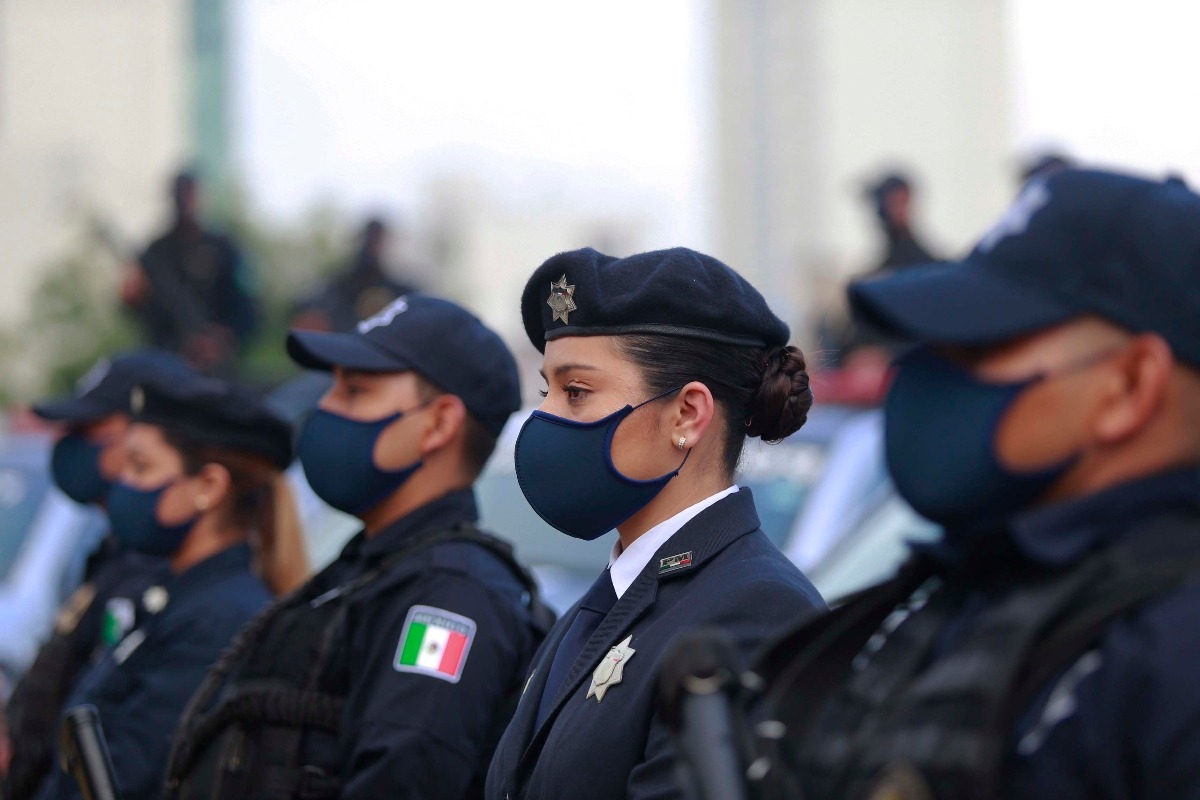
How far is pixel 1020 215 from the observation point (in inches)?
75.8

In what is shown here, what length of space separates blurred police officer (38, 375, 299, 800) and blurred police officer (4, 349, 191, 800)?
0.11 m

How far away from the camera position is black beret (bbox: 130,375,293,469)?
4336 mm

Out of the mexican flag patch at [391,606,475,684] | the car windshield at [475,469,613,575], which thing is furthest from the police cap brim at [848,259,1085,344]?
the car windshield at [475,469,613,575]

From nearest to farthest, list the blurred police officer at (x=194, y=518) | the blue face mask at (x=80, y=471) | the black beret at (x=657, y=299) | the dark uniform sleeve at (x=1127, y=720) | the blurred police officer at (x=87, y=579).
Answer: the dark uniform sleeve at (x=1127, y=720), the black beret at (x=657, y=299), the blurred police officer at (x=194, y=518), the blurred police officer at (x=87, y=579), the blue face mask at (x=80, y=471)

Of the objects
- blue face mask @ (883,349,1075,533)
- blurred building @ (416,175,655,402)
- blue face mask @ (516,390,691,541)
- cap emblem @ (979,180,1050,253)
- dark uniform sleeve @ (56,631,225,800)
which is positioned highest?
cap emblem @ (979,180,1050,253)

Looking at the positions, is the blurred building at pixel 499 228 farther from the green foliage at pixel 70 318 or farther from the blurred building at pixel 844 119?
the green foliage at pixel 70 318

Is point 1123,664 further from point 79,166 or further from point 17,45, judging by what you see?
point 17,45

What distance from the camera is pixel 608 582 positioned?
283 cm

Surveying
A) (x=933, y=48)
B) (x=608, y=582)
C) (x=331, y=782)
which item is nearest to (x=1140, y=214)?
(x=608, y=582)

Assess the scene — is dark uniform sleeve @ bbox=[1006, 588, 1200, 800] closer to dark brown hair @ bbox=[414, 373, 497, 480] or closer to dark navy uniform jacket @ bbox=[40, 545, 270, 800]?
dark brown hair @ bbox=[414, 373, 497, 480]

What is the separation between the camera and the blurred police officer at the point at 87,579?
437cm

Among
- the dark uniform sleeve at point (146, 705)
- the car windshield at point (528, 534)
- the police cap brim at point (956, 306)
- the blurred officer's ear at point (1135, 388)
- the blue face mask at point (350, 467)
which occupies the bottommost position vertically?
the car windshield at point (528, 534)

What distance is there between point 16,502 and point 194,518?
4317mm

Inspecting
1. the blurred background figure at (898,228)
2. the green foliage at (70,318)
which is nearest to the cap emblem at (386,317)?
the blurred background figure at (898,228)
